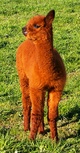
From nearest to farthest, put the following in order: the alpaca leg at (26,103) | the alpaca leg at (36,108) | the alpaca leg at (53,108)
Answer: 1. the alpaca leg at (36,108)
2. the alpaca leg at (53,108)
3. the alpaca leg at (26,103)

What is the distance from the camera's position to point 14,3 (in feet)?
60.0

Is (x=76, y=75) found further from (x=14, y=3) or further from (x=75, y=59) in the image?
(x=14, y=3)

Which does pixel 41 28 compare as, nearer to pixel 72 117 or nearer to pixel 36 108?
pixel 36 108

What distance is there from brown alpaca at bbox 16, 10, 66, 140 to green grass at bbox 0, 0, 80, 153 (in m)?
0.48

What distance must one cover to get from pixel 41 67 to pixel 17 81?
3.88 meters

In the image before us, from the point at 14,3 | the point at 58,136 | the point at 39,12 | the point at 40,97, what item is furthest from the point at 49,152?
the point at 14,3

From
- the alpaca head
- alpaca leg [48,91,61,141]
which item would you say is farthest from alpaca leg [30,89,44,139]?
the alpaca head

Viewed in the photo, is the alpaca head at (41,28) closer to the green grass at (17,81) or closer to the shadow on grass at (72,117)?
the green grass at (17,81)

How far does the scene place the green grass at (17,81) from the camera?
561 centimetres

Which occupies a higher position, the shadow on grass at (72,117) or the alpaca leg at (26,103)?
the alpaca leg at (26,103)

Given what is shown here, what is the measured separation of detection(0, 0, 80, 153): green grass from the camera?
5.61 m

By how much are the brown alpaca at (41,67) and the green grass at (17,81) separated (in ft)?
1.59

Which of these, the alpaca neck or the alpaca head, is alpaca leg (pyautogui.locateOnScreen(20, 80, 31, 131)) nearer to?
the alpaca neck

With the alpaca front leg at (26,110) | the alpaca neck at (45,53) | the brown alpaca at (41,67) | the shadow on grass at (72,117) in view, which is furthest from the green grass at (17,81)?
the alpaca neck at (45,53)
